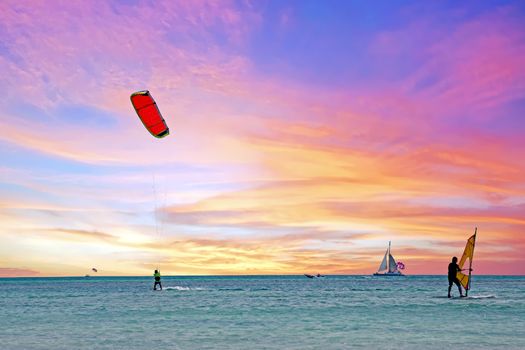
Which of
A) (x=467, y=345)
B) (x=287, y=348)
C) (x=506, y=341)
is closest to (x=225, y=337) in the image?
(x=287, y=348)

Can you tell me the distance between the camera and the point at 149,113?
18703 millimetres

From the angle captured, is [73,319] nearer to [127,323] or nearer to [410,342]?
[127,323]

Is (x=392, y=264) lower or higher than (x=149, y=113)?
higher

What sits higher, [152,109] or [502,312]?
[152,109]

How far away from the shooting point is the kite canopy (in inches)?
721

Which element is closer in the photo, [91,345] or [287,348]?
[287,348]

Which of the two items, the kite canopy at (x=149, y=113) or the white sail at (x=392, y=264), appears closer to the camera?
the kite canopy at (x=149, y=113)

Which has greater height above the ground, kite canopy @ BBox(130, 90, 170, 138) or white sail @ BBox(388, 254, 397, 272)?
white sail @ BBox(388, 254, 397, 272)

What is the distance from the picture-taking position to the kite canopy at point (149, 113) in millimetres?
18312

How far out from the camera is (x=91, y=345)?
15.9 metres

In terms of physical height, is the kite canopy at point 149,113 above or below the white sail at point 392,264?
below

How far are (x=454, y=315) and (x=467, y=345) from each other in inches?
332

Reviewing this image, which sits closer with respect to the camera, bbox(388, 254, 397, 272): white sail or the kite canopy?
the kite canopy

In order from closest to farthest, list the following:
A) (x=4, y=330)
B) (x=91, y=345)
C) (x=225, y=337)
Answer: (x=91, y=345) → (x=225, y=337) → (x=4, y=330)
